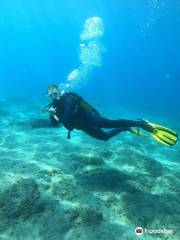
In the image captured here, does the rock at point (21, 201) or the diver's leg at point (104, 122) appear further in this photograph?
the diver's leg at point (104, 122)

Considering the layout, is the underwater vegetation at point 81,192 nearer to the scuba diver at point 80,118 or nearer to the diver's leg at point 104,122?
the scuba diver at point 80,118

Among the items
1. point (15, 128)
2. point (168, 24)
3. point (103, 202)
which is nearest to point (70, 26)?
point (168, 24)

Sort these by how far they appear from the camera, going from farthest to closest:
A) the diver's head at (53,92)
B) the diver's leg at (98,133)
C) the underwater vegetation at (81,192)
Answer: the diver's leg at (98,133) → the diver's head at (53,92) → the underwater vegetation at (81,192)

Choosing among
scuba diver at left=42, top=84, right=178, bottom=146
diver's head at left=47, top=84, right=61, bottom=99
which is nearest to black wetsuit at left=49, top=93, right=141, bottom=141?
scuba diver at left=42, top=84, right=178, bottom=146

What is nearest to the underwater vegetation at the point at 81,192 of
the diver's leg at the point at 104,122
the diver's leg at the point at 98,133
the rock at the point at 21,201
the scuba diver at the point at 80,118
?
the rock at the point at 21,201

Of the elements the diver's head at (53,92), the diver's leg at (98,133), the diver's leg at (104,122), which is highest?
the diver's head at (53,92)

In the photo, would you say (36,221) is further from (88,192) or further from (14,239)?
(88,192)

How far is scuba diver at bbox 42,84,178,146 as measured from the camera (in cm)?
757

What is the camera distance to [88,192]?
21.4 feet

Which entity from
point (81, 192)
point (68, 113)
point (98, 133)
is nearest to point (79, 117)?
point (68, 113)

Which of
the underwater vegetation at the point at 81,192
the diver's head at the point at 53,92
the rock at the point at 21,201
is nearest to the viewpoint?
the underwater vegetation at the point at 81,192

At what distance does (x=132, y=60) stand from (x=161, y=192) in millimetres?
132653

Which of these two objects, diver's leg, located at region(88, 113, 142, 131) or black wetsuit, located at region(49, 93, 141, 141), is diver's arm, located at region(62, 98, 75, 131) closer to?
black wetsuit, located at region(49, 93, 141, 141)

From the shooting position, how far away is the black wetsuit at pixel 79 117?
7.54 m
